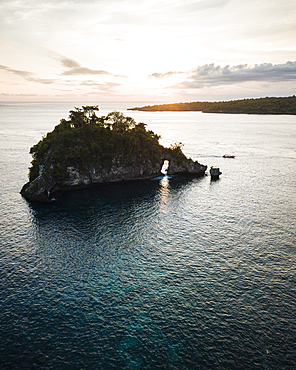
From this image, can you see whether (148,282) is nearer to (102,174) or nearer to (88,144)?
(102,174)

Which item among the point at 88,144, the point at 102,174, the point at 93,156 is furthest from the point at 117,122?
the point at 102,174

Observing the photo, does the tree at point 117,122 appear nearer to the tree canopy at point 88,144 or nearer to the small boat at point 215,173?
the tree canopy at point 88,144

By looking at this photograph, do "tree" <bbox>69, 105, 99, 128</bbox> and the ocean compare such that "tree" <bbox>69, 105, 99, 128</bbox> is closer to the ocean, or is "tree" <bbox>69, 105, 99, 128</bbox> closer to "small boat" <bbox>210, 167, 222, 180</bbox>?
the ocean

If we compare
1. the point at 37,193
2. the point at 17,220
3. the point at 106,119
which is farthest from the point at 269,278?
the point at 106,119

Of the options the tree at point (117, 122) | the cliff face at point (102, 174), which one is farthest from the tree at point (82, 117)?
the cliff face at point (102, 174)

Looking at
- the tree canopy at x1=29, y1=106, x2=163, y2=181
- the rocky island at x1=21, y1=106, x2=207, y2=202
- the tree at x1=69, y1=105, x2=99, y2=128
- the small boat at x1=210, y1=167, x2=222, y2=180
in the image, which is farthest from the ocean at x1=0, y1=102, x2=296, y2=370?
the tree at x1=69, y1=105, x2=99, y2=128

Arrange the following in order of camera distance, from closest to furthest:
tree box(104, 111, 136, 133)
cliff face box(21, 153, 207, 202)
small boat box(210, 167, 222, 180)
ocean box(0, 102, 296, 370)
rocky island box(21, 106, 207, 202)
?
ocean box(0, 102, 296, 370) < cliff face box(21, 153, 207, 202) < rocky island box(21, 106, 207, 202) < small boat box(210, 167, 222, 180) < tree box(104, 111, 136, 133)

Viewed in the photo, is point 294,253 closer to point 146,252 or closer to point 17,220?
point 146,252
